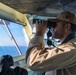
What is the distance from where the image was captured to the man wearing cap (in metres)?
1.35

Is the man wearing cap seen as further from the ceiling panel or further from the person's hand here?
the ceiling panel

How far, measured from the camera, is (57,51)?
1.38 m

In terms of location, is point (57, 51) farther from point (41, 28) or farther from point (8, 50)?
point (8, 50)

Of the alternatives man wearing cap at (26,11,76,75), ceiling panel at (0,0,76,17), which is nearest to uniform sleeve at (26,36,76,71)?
man wearing cap at (26,11,76,75)

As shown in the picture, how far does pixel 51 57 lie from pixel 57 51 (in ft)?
0.22

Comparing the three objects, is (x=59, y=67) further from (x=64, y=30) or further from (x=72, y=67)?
(x=64, y=30)

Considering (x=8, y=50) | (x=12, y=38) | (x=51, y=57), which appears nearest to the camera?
(x=51, y=57)

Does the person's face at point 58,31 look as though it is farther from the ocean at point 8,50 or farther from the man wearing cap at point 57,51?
the ocean at point 8,50

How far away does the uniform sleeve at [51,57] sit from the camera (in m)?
1.35

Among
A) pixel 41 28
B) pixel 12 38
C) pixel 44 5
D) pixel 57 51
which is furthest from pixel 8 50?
pixel 57 51

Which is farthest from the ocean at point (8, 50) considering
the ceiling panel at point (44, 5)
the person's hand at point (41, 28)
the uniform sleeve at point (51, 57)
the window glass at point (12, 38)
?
the uniform sleeve at point (51, 57)

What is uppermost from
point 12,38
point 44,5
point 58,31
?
point 58,31

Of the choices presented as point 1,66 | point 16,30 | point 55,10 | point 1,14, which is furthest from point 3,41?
point 1,66

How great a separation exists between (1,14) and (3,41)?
2.99 feet
